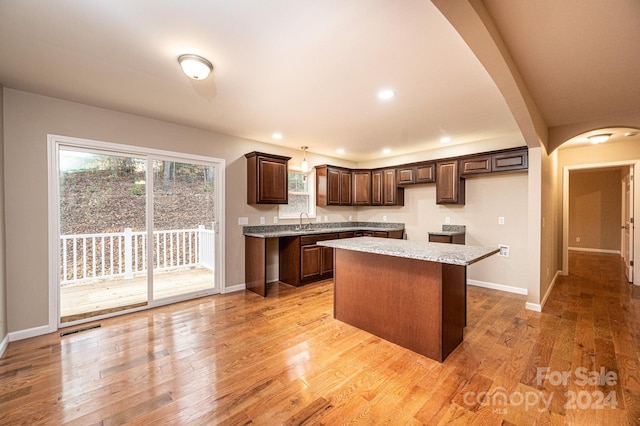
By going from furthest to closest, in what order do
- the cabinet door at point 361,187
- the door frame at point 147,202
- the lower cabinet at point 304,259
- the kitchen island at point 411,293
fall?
1. the cabinet door at point 361,187
2. the lower cabinet at point 304,259
3. the door frame at point 147,202
4. the kitchen island at point 411,293

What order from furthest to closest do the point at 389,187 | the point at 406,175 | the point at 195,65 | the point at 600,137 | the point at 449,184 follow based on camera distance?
the point at 389,187 → the point at 406,175 → the point at 449,184 → the point at 600,137 → the point at 195,65

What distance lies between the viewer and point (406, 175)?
5.14 metres

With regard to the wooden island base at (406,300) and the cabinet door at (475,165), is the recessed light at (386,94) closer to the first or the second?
the wooden island base at (406,300)

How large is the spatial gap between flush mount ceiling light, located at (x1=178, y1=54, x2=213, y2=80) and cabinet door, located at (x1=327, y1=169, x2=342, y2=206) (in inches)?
136

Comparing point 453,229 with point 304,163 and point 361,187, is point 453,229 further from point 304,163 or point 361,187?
point 304,163

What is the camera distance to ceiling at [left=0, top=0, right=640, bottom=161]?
1.59 metres

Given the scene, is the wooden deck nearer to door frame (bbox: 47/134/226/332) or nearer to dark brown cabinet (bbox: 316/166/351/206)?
door frame (bbox: 47/134/226/332)

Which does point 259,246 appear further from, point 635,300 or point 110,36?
point 635,300

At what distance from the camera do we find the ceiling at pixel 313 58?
1.59 metres

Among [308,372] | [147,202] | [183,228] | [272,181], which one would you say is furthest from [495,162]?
[147,202]

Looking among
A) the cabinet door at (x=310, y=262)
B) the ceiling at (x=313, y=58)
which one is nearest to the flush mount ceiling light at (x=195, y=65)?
the ceiling at (x=313, y=58)

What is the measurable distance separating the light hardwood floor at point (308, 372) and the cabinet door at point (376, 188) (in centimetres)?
291

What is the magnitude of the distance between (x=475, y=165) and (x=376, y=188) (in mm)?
1942

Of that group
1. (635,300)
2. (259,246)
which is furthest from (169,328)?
(635,300)
